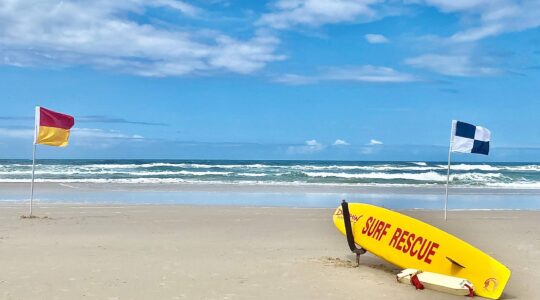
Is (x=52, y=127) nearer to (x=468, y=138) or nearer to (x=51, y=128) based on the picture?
(x=51, y=128)

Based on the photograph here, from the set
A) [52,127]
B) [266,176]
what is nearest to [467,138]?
[52,127]

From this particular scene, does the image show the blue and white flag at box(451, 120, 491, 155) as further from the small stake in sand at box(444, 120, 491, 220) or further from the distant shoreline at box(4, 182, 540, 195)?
the distant shoreline at box(4, 182, 540, 195)

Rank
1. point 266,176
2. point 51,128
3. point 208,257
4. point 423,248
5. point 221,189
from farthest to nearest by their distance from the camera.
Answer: point 266,176, point 221,189, point 51,128, point 208,257, point 423,248

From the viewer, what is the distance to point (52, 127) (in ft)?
40.7

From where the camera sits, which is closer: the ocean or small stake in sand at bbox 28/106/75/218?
small stake in sand at bbox 28/106/75/218

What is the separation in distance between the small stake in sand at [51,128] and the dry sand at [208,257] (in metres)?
1.79

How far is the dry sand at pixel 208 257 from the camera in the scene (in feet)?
20.3

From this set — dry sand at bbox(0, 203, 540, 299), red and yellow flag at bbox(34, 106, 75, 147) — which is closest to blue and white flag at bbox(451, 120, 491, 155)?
dry sand at bbox(0, 203, 540, 299)

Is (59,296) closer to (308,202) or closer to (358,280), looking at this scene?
(358,280)

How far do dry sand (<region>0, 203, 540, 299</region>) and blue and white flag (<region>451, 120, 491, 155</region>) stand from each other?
5.82ft

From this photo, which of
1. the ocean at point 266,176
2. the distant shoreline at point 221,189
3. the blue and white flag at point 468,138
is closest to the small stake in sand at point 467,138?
the blue and white flag at point 468,138

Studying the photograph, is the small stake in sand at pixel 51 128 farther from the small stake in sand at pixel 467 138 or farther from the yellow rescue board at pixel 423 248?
the small stake in sand at pixel 467 138

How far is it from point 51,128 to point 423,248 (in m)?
9.17

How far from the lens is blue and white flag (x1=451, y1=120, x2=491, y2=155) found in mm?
12359
